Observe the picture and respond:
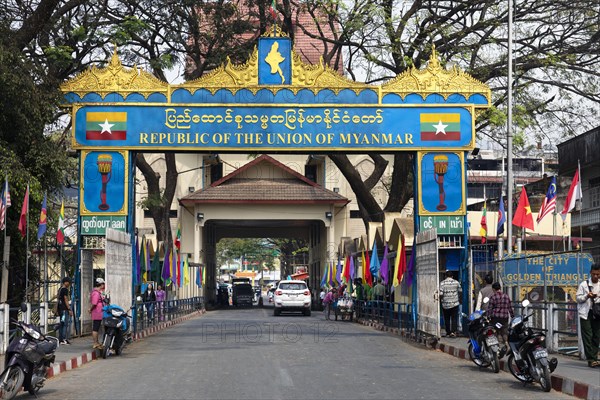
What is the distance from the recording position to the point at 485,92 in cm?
2202

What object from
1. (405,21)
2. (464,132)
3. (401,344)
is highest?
(405,21)

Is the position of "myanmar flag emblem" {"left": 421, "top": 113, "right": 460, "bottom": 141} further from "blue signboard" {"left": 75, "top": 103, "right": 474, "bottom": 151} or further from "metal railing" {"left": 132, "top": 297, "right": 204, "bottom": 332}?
"metal railing" {"left": 132, "top": 297, "right": 204, "bottom": 332}

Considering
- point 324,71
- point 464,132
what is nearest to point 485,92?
point 464,132

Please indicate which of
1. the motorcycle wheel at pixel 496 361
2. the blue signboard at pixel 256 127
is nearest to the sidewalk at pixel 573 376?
the motorcycle wheel at pixel 496 361

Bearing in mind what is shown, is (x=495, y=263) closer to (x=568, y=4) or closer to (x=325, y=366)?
(x=325, y=366)

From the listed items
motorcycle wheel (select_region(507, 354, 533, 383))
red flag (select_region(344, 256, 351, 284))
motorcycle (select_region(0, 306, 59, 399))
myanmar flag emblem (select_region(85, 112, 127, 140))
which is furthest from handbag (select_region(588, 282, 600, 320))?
red flag (select_region(344, 256, 351, 284))

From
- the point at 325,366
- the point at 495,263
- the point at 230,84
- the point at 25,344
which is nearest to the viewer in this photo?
the point at 25,344

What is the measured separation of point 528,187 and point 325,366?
3039cm

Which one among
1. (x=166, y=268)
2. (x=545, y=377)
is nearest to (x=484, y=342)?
(x=545, y=377)

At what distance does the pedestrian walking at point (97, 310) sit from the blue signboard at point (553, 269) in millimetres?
8523

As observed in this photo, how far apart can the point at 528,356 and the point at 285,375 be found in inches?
140

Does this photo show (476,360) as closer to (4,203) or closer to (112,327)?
(112,327)

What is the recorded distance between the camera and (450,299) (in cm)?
2055

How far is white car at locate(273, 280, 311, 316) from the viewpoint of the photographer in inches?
1622
